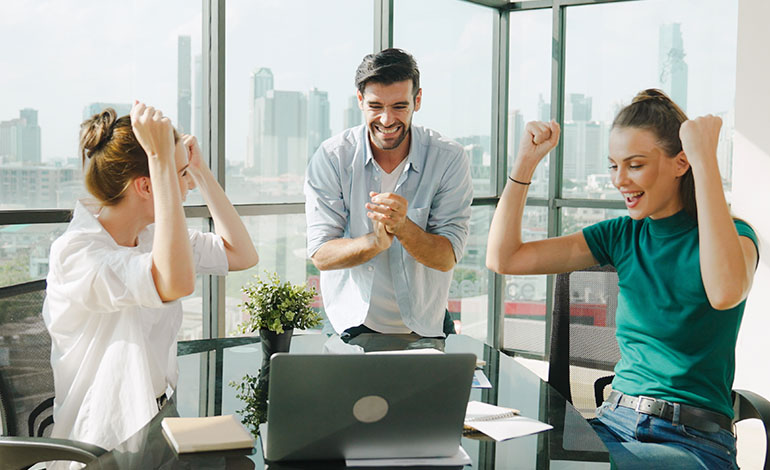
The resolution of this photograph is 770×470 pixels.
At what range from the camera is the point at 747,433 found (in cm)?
400

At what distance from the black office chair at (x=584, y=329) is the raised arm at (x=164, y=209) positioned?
112 cm

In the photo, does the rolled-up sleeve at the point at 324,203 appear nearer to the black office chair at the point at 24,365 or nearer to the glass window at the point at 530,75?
the black office chair at the point at 24,365

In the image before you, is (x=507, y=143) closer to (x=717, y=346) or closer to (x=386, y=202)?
(x=386, y=202)

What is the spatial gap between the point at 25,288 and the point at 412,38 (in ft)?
11.2

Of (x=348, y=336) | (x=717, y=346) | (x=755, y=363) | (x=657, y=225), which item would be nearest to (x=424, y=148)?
(x=348, y=336)

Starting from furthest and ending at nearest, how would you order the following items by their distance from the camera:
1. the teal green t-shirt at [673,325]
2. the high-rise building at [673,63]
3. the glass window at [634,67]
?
the high-rise building at [673,63] < the glass window at [634,67] < the teal green t-shirt at [673,325]

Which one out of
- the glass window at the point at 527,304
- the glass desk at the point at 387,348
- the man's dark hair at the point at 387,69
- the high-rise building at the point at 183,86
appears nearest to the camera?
the glass desk at the point at 387,348

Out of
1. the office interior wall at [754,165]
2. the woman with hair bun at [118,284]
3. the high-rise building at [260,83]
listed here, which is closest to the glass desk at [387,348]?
the woman with hair bun at [118,284]

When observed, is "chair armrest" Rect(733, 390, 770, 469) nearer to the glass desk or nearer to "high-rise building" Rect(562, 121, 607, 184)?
the glass desk

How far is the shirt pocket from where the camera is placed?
9.16ft

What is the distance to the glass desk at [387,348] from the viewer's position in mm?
1358

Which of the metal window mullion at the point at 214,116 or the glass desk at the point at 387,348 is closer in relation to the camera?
the glass desk at the point at 387,348

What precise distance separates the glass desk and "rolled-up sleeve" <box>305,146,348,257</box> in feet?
1.36

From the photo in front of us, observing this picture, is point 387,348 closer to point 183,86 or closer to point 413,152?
point 413,152
